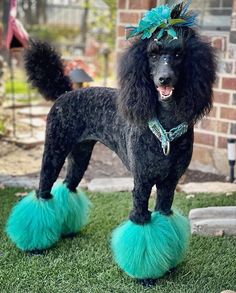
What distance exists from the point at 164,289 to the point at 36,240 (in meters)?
0.77

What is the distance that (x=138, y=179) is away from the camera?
7.36 feet

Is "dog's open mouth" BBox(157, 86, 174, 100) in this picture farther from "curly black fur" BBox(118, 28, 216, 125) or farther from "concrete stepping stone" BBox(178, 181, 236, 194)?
"concrete stepping stone" BBox(178, 181, 236, 194)

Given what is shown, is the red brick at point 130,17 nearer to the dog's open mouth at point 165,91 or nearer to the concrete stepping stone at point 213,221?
the concrete stepping stone at point 213,221

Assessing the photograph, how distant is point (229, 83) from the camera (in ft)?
13.7

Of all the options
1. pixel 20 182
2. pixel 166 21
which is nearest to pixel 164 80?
pixel 166 21

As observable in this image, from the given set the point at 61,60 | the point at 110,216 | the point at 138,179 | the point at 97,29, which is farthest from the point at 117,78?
the point at 97,29

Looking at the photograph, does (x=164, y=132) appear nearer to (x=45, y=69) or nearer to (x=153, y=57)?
(x=153, y=57)

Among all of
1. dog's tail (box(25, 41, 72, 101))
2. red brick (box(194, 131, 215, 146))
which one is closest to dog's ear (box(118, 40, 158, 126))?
dog's tail (box(25, 41, 72, 101))

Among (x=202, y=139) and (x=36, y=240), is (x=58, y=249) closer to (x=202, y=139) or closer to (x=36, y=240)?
(x=36, y=240)

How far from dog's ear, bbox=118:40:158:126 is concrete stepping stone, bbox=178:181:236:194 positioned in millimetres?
1788

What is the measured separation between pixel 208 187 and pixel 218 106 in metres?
0.80

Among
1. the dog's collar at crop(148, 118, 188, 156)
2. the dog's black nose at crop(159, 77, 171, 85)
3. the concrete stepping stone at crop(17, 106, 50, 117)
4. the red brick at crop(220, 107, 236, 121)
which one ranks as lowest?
the concrete stepping stone at crop(17, 106, 50, 117)

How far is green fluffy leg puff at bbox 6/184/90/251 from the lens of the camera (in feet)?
8.79

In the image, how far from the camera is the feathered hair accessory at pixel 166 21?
2.02 m
